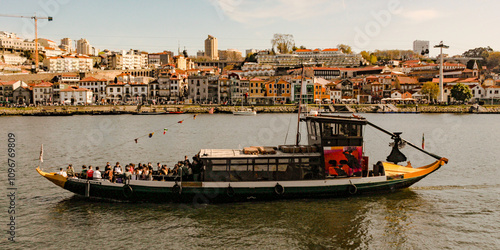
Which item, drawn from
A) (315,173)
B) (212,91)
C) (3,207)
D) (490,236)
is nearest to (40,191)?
(3,207)

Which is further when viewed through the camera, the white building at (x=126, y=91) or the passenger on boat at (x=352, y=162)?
the white building at (x=126, y=91)

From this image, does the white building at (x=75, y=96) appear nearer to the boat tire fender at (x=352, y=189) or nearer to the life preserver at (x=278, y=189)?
the life preserver at (x=278, y=189)

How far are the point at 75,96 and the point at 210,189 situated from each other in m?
105

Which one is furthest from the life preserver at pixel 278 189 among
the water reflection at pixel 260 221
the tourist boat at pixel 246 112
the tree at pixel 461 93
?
the tree at pixel 461 93

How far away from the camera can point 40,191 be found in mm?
22219

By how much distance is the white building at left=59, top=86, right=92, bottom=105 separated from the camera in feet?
367

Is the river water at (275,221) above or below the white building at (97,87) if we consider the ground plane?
below

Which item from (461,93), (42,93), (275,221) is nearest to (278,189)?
(275,221)

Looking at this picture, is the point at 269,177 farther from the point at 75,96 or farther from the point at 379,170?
the point at 75,96

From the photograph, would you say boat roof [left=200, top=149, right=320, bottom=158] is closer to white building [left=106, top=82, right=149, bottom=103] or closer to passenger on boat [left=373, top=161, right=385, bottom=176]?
passenger on boat [left=373, top=161, right=385, bottom=176]

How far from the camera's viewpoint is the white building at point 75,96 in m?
112

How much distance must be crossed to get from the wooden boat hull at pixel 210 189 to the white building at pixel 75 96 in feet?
328

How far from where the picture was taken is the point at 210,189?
18797mm

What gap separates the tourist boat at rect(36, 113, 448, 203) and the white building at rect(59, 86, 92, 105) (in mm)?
99778
